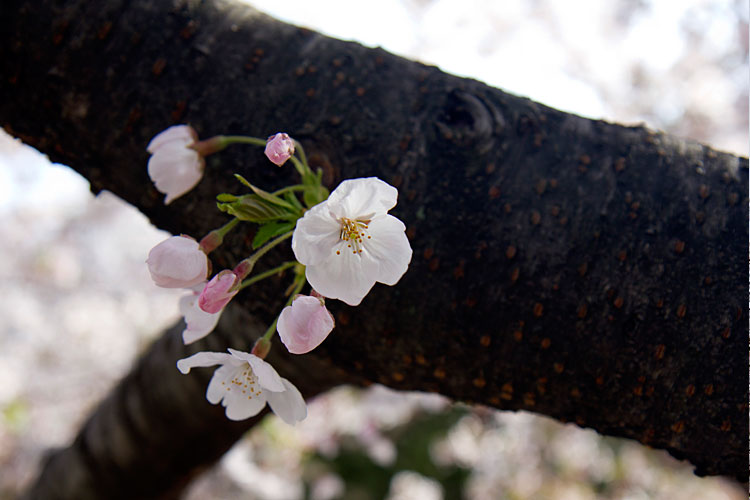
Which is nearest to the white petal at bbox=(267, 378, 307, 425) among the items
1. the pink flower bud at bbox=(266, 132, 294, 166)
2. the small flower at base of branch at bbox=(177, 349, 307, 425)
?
the small flower at base of branch at bbox=(177, 349, 307, 425)

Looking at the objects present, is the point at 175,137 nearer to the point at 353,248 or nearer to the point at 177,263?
the point at 177,263

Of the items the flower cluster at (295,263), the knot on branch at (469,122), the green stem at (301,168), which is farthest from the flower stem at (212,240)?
the knot on branch at (469,122)

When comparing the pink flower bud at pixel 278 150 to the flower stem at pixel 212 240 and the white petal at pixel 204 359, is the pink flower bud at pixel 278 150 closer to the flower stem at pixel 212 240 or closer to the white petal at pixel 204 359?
the flower stem at pixel 212 240

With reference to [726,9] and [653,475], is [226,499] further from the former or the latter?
[726,9]

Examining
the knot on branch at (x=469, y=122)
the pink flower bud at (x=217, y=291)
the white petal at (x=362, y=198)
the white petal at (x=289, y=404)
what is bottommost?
the white petal at (x=289, y=404)

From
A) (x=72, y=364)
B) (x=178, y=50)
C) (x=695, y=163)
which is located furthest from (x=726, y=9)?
(x=72, y=364)

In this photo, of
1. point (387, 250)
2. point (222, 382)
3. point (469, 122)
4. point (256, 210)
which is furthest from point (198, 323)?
point (469, 122)
